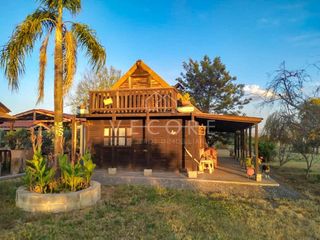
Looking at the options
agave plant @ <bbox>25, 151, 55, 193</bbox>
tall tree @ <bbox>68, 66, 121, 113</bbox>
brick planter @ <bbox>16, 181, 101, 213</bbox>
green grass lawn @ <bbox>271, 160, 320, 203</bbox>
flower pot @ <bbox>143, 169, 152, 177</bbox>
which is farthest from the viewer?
tall tree @ <bbox>68, 66, 121, 113</bbox>

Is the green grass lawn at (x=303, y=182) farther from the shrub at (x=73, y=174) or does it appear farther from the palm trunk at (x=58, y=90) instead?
the palm trunk at (x=58, y=90)

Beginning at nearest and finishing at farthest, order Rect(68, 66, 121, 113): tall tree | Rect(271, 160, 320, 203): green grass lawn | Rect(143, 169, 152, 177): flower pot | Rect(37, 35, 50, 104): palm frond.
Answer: Rect(37, 35, 50, 104): palm frond
Rect(271, 160, 320, 203): green grass lawn
Rect(143, 169, 152, 177): flower pot
Rect(68, 66, 121, 113): tall tree

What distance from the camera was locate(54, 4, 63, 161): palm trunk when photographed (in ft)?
23.8

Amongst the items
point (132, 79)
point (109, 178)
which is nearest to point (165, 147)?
point (109, 178)

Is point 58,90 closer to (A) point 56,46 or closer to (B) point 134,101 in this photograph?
(A) point 56,46

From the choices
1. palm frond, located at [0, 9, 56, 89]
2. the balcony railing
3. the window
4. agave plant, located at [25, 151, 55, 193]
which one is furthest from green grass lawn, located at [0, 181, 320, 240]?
the window

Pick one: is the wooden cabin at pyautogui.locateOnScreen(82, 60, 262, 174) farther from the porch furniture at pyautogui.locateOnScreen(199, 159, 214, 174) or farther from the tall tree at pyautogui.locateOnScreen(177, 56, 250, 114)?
the tall tree at pyautogui.locateOnScreen(177, 56, 250, 114)

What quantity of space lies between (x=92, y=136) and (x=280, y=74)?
8.61 metres

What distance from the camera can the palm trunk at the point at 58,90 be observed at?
7.26 m

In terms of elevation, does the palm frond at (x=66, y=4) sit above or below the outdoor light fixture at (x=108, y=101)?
above

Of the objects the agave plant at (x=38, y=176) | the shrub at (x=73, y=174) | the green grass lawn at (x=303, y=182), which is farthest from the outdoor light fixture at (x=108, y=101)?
the green grass lawn at (x=303, y=182)

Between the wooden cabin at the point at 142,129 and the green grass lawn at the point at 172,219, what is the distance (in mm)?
4532

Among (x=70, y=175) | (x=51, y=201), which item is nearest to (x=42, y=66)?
(x=70, y=175)

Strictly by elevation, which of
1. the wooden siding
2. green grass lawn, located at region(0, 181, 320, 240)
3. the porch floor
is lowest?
green grass lawn, located at region(0, 181, 320, 240)
